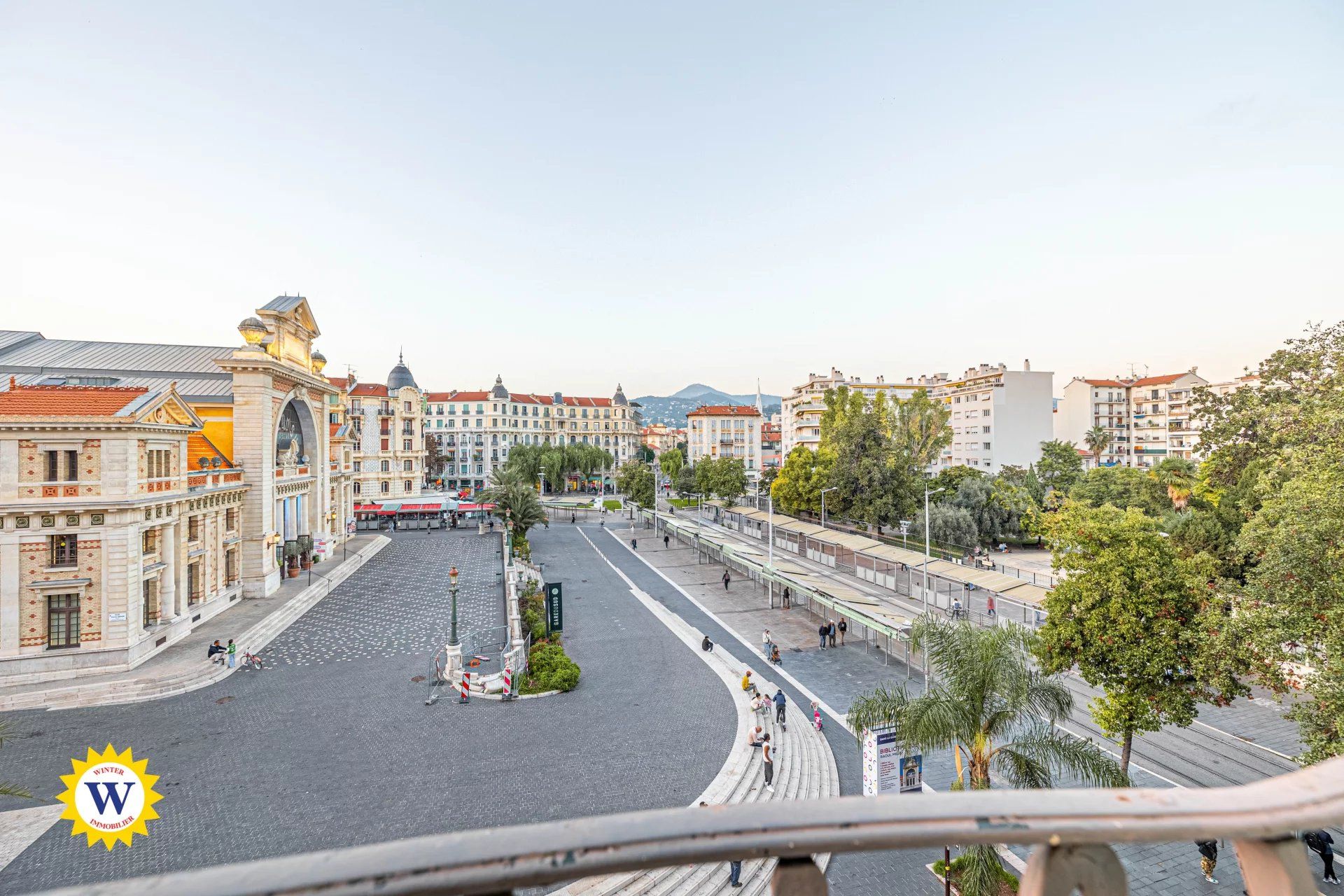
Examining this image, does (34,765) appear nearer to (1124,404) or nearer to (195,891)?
(195,891)

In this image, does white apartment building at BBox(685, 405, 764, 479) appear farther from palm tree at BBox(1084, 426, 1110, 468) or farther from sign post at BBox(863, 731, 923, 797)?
sign post at BBox(863, 731, 923, 797)

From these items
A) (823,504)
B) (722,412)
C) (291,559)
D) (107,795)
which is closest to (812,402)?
(722,412)

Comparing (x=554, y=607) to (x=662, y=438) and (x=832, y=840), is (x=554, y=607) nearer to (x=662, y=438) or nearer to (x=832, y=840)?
(x=832, y=840)

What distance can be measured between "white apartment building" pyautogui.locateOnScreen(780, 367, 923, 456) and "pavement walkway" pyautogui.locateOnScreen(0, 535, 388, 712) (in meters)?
55.0

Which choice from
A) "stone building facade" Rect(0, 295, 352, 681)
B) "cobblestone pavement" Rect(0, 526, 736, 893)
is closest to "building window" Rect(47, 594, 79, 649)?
"stone building facade" Rect(0, 295, 352, 681)

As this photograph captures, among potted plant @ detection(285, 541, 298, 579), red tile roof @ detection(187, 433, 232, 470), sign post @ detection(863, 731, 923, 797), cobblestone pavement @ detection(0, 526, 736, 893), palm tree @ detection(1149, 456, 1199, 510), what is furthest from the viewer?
palm tree @ detection(1149, 456, 1199, 510)

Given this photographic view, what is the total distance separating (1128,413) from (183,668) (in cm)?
8824

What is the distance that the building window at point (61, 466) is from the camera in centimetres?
2066

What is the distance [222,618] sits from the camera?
86.5ft

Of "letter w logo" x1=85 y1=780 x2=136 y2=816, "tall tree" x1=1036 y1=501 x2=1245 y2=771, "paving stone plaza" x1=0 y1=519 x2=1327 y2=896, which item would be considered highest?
"tall tree" x1=1036 y1=501 x2=1245 y2=771

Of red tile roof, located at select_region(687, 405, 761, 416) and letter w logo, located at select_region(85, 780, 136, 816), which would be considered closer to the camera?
letter w logo, located at select_region(85, 780, 136, 816)

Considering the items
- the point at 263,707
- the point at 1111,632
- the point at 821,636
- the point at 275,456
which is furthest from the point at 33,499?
the point at 1111,632

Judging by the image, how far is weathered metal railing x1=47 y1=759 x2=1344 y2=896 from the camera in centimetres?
123

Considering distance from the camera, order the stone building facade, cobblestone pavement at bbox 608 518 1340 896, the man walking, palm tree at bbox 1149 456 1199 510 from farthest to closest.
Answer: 1. palm tree at bbox 1149 456 1199 510
2. the stone building facade
3. the man walking
4. cobblestone pavement at bbox 608 518 1340 896
